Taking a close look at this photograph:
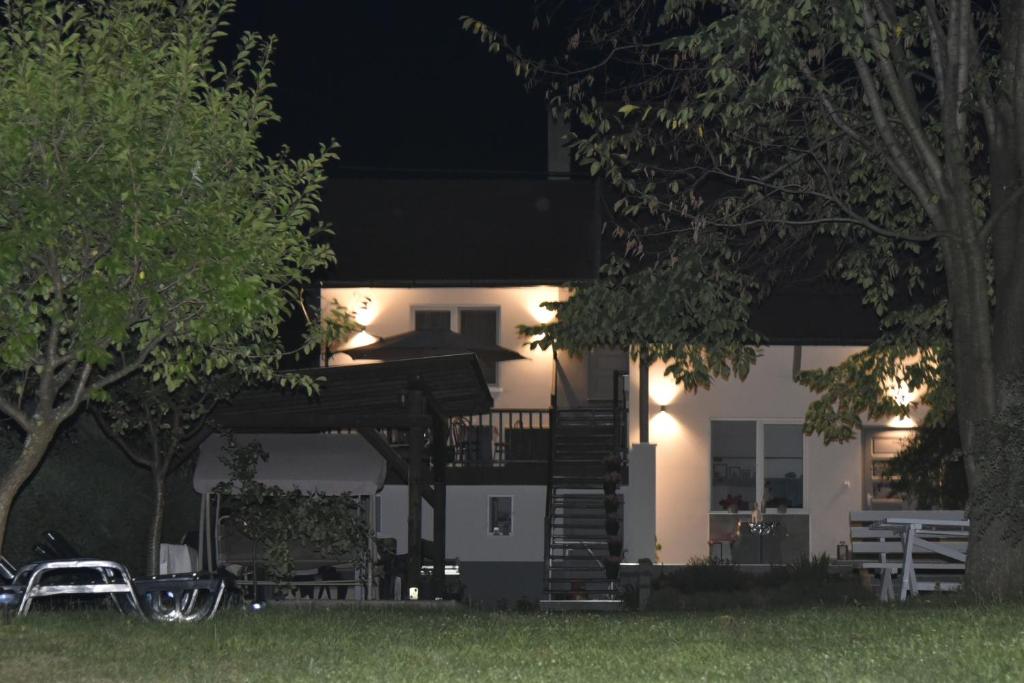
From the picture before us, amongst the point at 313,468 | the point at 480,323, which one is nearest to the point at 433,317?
the point at 480,323

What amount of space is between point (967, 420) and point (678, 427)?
10569mm

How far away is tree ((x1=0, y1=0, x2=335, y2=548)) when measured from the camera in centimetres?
1034

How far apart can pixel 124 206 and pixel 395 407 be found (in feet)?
26.1

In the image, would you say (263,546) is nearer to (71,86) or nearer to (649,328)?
(649,328)

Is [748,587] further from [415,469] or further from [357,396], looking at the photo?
[357,396]

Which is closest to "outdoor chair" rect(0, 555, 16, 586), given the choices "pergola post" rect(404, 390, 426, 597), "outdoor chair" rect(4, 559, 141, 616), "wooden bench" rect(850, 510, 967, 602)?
"outdoor chair" rect(4, 559, 141, 616)

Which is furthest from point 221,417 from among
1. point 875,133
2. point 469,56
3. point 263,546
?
point 469,56

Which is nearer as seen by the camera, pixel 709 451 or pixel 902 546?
pixel 902 546

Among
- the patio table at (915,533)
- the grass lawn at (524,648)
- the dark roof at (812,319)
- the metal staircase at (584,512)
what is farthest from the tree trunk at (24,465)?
the dark roof at (812,319)

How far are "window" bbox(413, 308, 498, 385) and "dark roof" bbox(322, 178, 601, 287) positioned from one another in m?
1.00

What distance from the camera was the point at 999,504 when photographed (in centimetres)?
1222

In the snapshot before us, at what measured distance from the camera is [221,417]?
16938mm

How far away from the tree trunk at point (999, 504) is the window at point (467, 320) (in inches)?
573

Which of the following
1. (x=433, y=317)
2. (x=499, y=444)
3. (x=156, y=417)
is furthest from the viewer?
(x=433, y=317)
